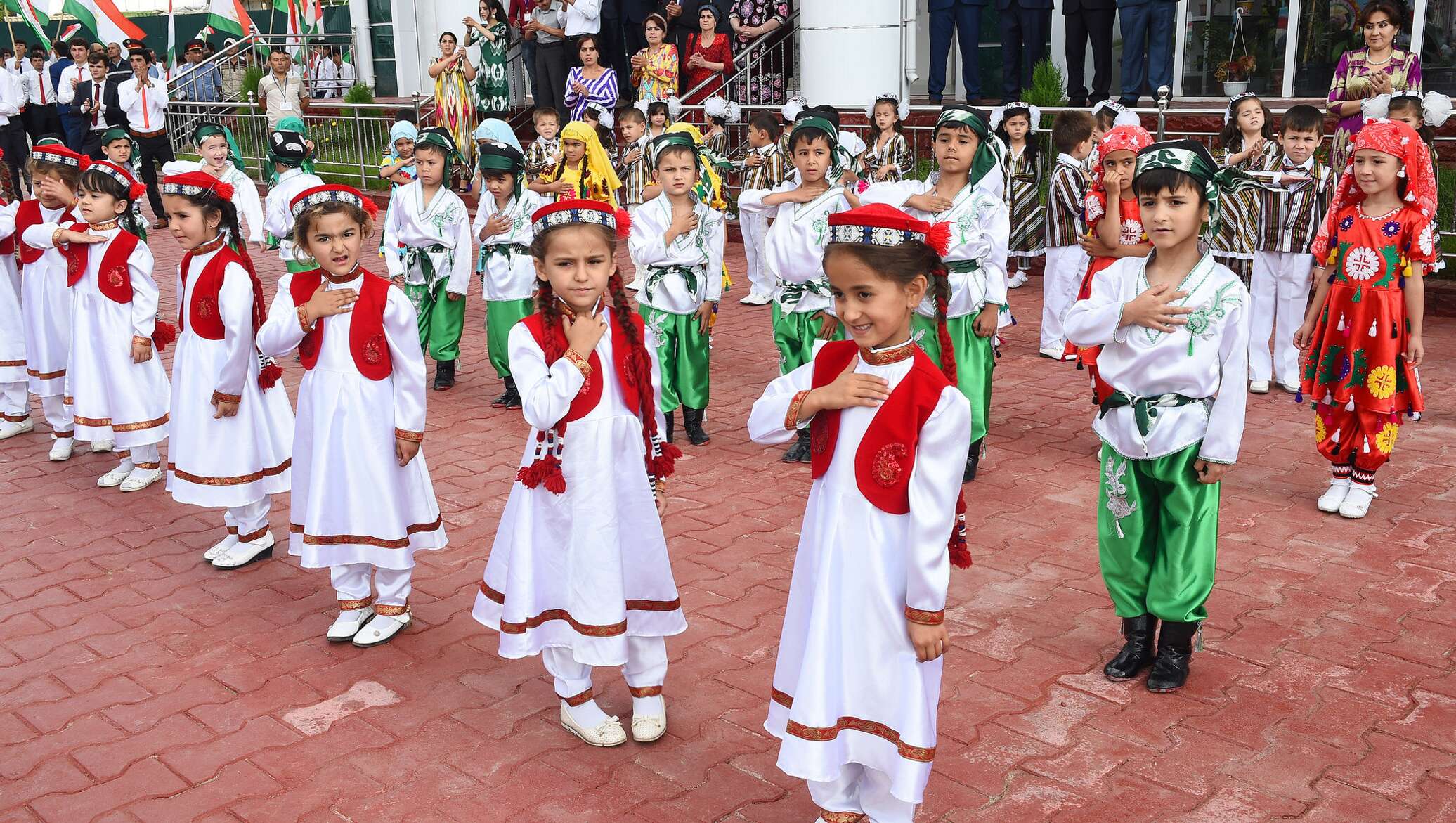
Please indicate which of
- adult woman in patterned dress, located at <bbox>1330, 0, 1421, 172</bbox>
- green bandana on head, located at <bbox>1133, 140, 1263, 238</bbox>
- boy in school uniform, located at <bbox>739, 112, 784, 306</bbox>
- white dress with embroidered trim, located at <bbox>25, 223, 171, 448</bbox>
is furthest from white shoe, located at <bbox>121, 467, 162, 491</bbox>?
adult woman in patterned dress, located at <bbox>1330, 0, 1421, 172</bbox>

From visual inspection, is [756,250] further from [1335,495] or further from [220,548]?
[220,548]

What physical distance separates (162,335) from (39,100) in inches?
553

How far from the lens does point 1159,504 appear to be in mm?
4152

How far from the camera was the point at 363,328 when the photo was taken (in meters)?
4.44

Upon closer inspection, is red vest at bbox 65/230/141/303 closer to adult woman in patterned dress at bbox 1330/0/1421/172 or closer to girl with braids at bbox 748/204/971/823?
girl with braids at bbox 748/204/971/823

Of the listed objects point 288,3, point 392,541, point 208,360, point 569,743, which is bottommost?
point 569,743

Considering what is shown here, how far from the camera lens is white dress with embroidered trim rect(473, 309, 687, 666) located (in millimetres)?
3699

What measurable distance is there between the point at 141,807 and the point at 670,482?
329 centimetres

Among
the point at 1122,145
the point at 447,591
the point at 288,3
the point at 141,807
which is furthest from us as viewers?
the point at 288,3

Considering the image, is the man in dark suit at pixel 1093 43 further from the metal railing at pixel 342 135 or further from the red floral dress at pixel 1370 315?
the metal railing at pixel 342 135

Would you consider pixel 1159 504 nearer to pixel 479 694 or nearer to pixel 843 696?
pixel 843 696

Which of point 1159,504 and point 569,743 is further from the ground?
point 1159,504

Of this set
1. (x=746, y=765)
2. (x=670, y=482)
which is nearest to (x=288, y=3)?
(x=670, y=482)

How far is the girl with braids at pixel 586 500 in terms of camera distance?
367 centimetres
